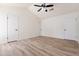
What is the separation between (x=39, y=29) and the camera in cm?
179

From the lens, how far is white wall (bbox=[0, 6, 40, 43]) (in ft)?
5.27

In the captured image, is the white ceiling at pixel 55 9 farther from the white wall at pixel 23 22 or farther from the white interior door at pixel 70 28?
the white interior door at pixel 70 28

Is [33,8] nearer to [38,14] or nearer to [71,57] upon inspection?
[38,14]

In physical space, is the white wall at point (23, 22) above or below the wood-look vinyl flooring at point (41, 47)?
above

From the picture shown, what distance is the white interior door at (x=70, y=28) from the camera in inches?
67.4

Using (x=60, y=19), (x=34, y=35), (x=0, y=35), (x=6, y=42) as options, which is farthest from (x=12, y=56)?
(x=60, y=19)

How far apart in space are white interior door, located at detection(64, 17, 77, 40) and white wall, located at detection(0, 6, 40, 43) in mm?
480

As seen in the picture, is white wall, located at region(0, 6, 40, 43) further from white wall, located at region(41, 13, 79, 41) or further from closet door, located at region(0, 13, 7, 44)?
white wall, located at region(41, 13, 79, 41)

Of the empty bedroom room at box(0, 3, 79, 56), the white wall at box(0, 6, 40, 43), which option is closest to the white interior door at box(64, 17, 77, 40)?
the empty bedroom room at box(0, 3, 79, 56)

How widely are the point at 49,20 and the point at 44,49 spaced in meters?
0.54

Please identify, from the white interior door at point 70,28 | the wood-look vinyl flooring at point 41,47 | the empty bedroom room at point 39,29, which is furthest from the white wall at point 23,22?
the white interior door at point 70,28

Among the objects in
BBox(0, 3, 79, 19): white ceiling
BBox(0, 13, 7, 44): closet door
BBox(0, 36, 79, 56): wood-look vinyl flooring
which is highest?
BBox(0, 3, 79, 19): white ceiling

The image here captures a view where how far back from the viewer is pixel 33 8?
1.65m

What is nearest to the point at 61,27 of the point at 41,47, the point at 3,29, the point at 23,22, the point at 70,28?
the point at 70,28
